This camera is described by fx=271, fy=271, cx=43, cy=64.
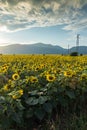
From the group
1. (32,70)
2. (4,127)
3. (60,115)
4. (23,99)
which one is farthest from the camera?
(32,70)

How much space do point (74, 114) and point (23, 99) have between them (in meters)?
0.95

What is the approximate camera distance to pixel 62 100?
15.4 ft

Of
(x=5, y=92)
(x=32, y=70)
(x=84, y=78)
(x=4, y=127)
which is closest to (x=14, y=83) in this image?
(x=5, y=92)

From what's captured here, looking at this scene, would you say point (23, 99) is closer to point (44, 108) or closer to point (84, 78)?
point (44, 108)

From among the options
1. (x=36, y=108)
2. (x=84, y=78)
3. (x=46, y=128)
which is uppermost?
(x=84, y=78)

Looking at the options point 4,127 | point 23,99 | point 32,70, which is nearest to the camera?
point 4,127

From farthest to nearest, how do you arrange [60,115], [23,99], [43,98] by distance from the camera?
[60,115]
[23,99]
[43,98]

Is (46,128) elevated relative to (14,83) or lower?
lower

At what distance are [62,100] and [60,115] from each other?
369 mm

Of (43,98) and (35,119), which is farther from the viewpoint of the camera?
(35,119)

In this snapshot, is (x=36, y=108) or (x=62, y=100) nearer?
(x=36, y=108)

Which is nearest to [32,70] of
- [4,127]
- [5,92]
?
[5,92]

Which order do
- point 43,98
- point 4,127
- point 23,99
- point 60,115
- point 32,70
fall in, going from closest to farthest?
1. point 4,127
2. point 43,98
3. point 23,99
4. point 60,115
5. point 32,70

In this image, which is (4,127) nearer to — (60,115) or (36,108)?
(36,108)
